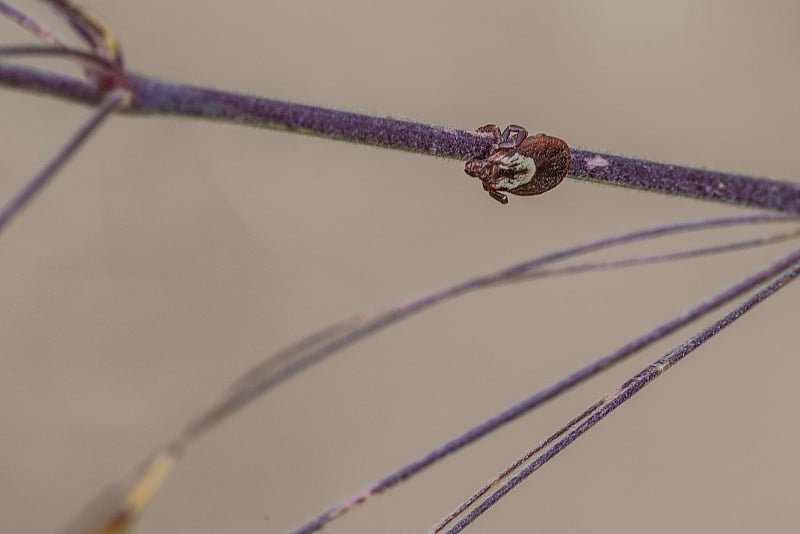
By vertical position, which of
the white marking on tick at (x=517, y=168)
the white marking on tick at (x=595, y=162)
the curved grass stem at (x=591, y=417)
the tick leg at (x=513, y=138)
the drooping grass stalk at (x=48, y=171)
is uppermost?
the tick leg at (x=513, y=138)

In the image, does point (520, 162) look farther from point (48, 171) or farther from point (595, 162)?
point (48, 171)

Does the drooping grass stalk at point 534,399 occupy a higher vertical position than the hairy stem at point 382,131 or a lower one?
lower

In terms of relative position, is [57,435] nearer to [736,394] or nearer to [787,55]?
[736,394]

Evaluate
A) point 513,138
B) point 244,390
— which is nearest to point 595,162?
point 513,138

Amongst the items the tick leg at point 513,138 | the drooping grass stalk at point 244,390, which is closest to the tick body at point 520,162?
the tick leg at point 513,138

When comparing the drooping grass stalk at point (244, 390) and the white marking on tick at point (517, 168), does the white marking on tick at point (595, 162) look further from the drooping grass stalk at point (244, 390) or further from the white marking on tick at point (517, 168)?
the drooping grass stalk at point (244, 390)

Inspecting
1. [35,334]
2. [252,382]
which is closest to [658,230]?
[252,382]
